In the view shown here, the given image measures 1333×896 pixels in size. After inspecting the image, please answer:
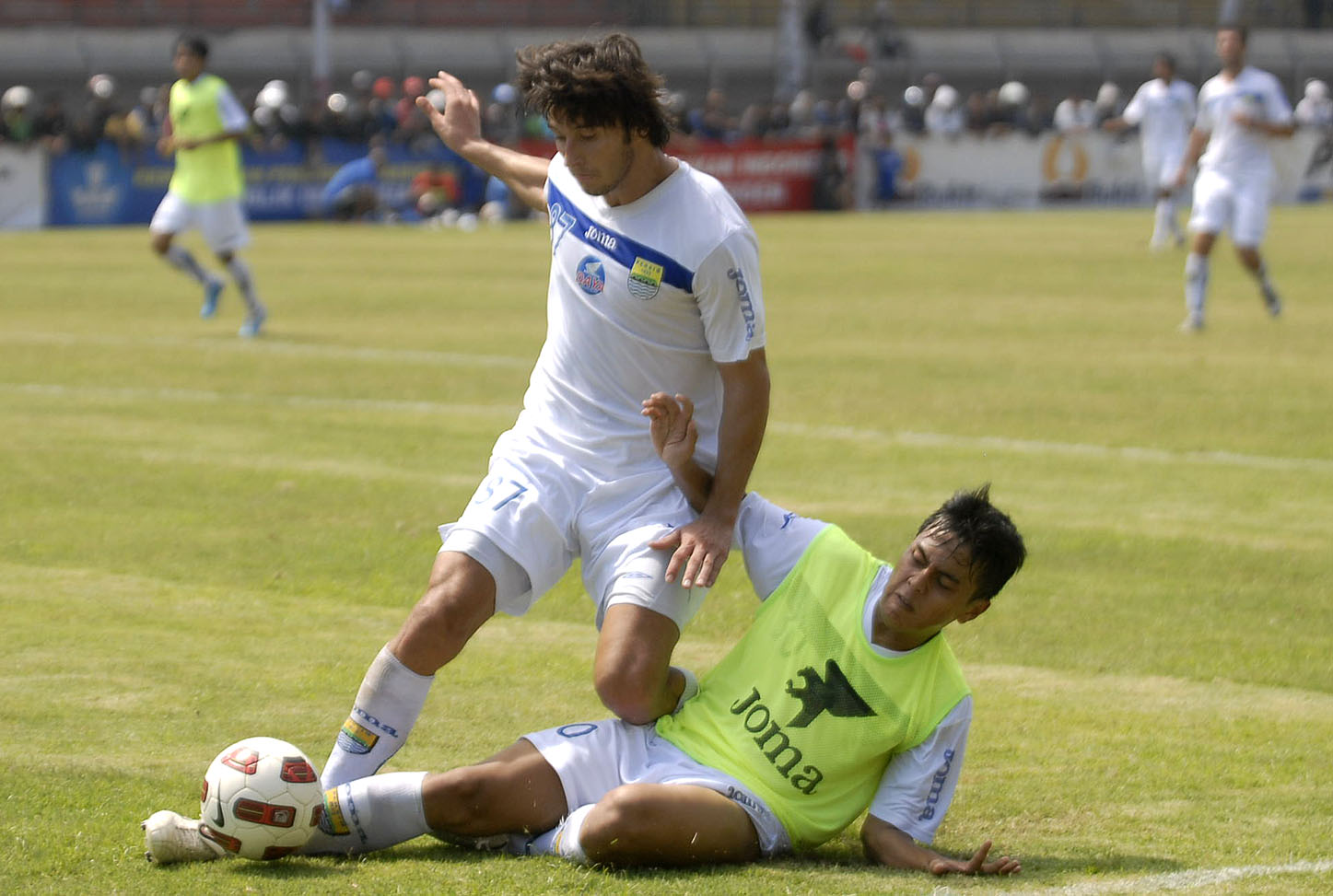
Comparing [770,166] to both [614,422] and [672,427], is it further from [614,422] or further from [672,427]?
[672,427]

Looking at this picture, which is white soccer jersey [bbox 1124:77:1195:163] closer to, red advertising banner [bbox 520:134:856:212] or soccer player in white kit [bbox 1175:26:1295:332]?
soccer player in white kit [bbox 1175:26:1295:332]

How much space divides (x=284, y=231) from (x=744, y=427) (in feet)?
91.4

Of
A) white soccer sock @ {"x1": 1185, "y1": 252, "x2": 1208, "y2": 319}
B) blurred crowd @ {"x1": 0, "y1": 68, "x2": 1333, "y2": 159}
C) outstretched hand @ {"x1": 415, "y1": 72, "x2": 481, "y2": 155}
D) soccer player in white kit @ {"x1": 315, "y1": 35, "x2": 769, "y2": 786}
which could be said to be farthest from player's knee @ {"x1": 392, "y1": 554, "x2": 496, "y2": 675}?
blurred crowd @ {"x1": 0, "y1": 68, "x2": 1333, "y2": 159}

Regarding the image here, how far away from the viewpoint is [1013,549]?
4.67m

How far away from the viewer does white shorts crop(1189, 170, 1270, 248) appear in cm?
1694

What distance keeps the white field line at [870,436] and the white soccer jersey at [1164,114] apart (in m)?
16.0

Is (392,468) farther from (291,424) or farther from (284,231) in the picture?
(284,231)

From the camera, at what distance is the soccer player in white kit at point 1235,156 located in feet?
55.5

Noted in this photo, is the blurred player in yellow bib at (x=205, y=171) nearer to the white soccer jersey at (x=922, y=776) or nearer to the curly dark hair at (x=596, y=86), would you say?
the curly dark hair at (x=596, y=86)

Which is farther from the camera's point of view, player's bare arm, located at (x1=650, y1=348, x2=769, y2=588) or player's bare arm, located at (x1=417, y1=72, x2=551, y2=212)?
player's bare arm, located at (x1=417, y1=72, x2=551, y2=212)

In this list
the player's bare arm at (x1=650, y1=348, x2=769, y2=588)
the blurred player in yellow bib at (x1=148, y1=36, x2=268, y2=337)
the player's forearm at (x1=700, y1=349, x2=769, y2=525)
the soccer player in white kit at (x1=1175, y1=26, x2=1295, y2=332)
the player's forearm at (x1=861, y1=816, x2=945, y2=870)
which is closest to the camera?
the player's forearm at (x1=861, y1=816, x2=945, y2=870)

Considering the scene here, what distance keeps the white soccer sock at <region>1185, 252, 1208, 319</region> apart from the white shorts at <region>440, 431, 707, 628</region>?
491 inches

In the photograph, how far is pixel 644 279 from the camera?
201 inches

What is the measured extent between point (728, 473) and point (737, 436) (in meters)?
0.11
